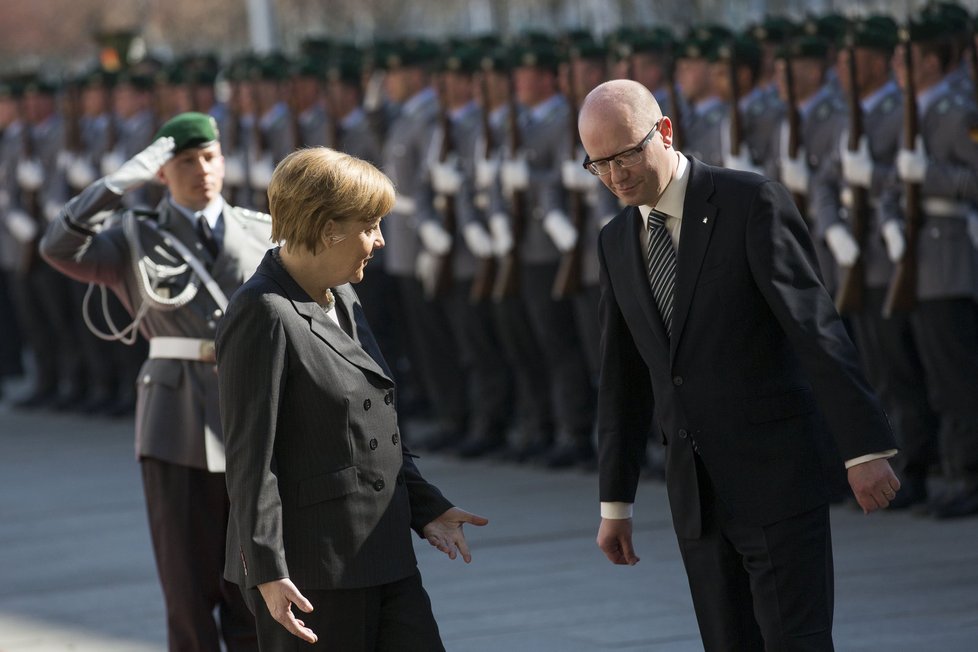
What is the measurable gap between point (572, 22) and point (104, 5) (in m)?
18.2

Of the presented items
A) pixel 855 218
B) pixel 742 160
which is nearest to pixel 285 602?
pixel 855 218

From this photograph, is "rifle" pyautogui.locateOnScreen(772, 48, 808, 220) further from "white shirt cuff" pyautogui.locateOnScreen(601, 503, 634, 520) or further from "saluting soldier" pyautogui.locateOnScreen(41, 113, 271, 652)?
"white shirt cuff" pyautogui.locateOnScreen(601, 503, 634, 520)

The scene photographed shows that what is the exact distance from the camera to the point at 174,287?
5.30 m

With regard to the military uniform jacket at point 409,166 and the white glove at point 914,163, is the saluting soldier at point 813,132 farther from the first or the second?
the military uniform jacket at point 409,166

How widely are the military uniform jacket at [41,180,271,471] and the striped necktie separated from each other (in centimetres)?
157

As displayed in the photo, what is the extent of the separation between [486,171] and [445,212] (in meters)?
0.48

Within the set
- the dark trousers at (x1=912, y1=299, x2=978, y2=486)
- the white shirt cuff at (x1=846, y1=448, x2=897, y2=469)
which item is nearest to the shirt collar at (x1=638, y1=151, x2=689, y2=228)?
the white shirt cuff at (x1=846, y1=448, x2=897, y2=469)

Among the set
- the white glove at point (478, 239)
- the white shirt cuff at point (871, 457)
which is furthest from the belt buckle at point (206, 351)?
the white glove at point (478, 239)

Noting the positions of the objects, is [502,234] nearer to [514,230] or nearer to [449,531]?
[514,230]

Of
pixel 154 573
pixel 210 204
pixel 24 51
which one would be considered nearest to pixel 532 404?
pixel 154 573

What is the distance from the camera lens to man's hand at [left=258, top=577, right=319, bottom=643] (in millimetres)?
3641

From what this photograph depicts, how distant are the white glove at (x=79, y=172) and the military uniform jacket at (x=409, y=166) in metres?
3.54

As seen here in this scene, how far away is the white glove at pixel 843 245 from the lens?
7957 mm

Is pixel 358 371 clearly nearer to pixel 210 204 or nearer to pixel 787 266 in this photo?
pixel 787 266
